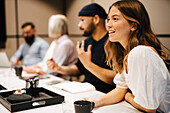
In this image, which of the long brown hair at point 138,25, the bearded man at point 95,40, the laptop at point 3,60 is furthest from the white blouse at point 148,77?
the laptop at point 3,60

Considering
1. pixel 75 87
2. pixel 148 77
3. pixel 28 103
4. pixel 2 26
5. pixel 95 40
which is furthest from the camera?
pixel 2 26

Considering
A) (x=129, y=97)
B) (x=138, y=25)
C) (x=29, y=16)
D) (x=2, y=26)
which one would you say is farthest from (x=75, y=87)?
(x=29, y=16)

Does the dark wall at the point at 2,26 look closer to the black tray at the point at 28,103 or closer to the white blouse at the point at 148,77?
the black tray at the point at 28,103

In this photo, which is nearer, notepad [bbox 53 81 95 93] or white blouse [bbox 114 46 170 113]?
white blouse [bbox 114 46 170 113]

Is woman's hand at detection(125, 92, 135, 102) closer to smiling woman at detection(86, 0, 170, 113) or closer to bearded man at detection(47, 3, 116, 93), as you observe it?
smiling woman at detection(86, 0, 170, 113)

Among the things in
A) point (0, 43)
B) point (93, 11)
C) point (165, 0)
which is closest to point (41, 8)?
point (0, 43)

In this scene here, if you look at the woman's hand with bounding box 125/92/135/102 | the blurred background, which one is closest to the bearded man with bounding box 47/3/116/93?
the woman's hand with bounding box 125/92/135/102

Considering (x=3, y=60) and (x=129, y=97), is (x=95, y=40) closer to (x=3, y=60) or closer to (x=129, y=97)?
(x=129, y=97)

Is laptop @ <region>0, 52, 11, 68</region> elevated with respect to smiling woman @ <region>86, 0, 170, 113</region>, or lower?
lower

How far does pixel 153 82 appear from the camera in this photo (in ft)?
3.82

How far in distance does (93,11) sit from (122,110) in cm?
144

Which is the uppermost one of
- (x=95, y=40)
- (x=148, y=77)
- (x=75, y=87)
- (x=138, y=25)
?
(x=138, y=25)

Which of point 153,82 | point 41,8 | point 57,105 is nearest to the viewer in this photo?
point 153,82

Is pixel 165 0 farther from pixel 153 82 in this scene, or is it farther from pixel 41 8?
pixel 41 8
